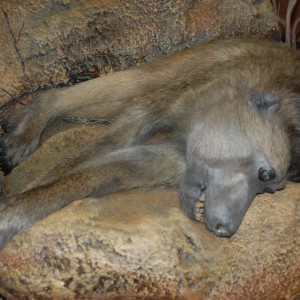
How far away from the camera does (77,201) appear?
12.0 ft

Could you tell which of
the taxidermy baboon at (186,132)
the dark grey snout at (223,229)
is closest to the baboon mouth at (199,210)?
the taxidermy baboon at (186,132)

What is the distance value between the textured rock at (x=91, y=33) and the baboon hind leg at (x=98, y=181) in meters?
0.94

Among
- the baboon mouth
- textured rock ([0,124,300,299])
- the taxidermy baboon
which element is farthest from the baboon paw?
the baboon mouth

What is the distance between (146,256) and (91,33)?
2.12m

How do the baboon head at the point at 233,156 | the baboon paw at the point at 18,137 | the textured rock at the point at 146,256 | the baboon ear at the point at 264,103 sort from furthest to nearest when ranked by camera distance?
the baboon paw at the point at 18,137, the baboon ear at the point at 264,103, the baboon head at the point at 233,156, the textured rock at the point at 146,256

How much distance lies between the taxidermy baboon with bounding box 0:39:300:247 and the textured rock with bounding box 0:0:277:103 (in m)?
0.20

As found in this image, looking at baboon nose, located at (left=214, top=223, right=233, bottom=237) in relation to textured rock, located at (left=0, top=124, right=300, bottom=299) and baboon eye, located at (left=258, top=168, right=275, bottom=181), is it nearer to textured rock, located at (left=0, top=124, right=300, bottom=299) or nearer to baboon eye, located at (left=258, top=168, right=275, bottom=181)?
textured rock, located at (left=0, top=124, right=300, bottom=299)

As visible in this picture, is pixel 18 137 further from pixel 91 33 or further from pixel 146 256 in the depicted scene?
pixel 146 256

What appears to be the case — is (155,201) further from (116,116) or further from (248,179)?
(116,116)

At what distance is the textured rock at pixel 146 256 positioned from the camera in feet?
10.8

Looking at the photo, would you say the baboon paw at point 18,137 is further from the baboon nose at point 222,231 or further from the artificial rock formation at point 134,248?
the baboon nose at point 222,231

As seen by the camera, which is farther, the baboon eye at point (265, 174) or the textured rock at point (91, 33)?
the textured rock at point (91, 33)

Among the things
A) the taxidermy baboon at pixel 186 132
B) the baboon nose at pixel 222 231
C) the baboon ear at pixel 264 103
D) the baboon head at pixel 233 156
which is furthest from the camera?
the baboon ear at pixel 264 103

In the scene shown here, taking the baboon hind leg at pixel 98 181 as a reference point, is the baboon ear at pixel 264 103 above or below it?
above
